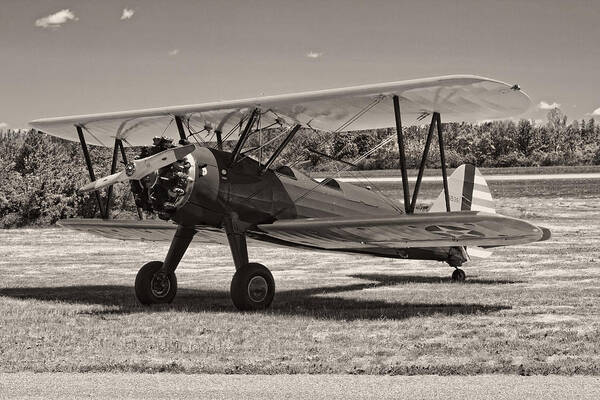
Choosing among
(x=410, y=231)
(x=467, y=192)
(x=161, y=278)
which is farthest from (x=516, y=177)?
(x=161, y=278)

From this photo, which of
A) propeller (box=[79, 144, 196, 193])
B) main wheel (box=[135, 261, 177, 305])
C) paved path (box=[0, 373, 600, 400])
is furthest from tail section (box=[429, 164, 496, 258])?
paved path (box=[0, 373, 600, 400])

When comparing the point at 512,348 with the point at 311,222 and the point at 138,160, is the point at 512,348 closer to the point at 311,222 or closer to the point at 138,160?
the point at 311,222

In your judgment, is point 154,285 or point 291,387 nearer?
point 291,387

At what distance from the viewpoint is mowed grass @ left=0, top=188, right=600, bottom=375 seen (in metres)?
7.16

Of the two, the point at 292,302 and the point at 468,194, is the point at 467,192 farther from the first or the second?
the point at 292,302

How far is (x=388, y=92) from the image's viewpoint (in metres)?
10.8

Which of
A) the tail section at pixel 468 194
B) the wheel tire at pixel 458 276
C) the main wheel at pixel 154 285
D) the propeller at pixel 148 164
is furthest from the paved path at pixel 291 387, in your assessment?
the tail section at pixel 468 194

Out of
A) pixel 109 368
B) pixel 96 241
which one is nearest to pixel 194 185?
pixel 109 368

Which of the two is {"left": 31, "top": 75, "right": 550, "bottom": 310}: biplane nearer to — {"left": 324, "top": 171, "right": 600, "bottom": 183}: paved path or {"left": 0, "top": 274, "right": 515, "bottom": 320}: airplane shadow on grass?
{"left": 0, "top": 274, "right": 515, "bottom": 320}: airplane shadow on grass

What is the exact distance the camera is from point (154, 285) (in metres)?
12.0

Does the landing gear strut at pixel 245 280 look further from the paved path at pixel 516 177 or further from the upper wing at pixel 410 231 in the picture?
the paved path at pixel 516 177

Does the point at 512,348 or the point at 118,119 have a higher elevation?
the point at 118,119

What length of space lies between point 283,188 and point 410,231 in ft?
7.15

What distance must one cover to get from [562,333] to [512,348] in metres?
1.14
